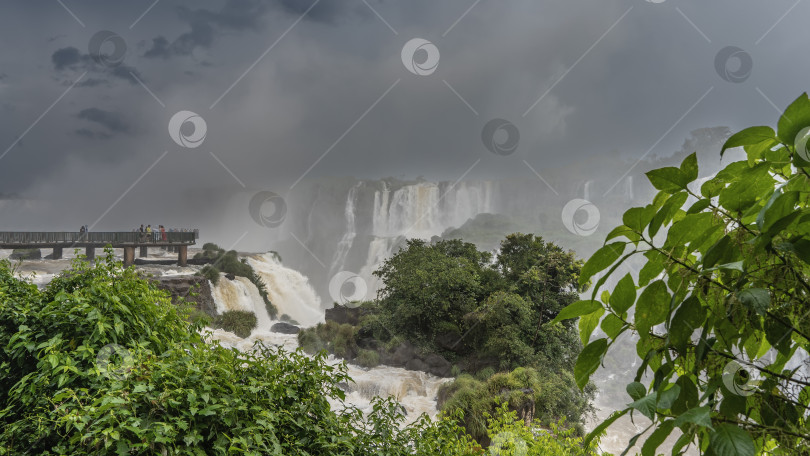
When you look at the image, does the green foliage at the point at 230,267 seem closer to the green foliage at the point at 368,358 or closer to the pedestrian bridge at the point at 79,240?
the pedestrian bridge at the point at 79,240

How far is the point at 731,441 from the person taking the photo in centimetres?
21

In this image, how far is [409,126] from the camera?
7379 millimetres

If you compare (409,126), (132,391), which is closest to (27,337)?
(132,391)

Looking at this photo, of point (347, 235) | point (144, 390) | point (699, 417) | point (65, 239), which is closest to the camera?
point (699, 417)

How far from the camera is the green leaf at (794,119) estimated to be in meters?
0.26

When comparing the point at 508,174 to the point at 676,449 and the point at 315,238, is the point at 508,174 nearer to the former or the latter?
the point at 315,238

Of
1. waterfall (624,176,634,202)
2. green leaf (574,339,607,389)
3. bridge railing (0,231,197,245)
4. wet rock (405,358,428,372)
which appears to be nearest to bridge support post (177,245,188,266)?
bridge railing (0,231,197,245)
